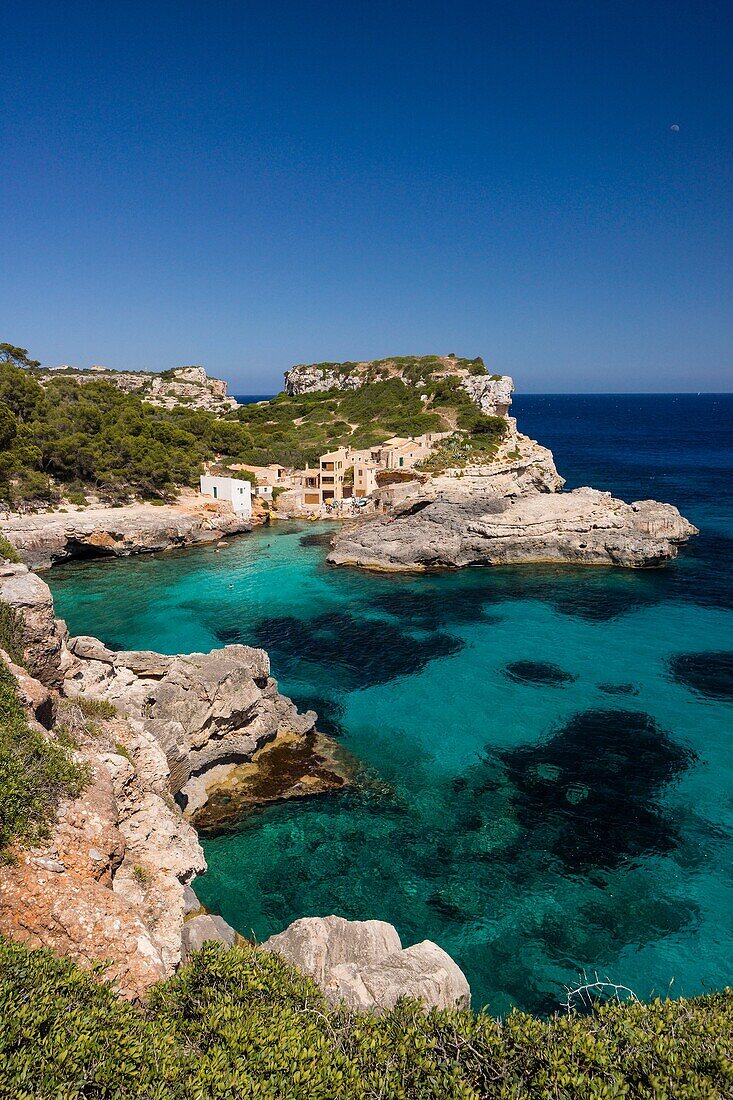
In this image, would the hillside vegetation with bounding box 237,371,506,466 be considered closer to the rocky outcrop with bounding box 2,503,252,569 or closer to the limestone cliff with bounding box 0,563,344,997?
the rocky outcrop with bounding box 2,503,252,569

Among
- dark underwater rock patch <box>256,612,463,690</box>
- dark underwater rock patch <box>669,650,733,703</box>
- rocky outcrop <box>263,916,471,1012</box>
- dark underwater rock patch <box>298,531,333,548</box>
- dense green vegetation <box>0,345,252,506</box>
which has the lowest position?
dark underwater rock patch <box>669,650,733,703</box>

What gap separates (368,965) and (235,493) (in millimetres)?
48928

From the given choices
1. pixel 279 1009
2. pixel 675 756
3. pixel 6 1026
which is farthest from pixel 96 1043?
pixel 675 756

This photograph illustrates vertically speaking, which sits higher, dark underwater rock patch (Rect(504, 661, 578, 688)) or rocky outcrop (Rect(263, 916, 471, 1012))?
rocky outcrop (Rect(263, 916, 471, 1012))

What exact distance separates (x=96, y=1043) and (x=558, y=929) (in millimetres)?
11282

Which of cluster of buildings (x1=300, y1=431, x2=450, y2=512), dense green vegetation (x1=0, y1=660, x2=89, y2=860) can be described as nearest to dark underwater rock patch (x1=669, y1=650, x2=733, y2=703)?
dense green vegetation (x1=0, y1=660, x2=89, y2=860)

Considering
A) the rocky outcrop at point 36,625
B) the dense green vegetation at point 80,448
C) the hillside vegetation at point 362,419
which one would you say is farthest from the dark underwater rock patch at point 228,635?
the hillside vegetation at point 362,419

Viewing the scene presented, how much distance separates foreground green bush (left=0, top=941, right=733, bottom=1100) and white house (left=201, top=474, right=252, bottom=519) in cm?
4955

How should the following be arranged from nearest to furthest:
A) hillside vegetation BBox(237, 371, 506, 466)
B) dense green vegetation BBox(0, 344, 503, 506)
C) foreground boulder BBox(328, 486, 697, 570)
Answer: foreground boulder BBox(328, 486, 697, 570) → dense green vegetation BBox(0, 344, 503, 506) → hillside vegetation BBox(237, 371, 506, 466)

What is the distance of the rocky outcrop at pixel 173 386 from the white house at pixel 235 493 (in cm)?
5557

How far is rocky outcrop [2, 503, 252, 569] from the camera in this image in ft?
137

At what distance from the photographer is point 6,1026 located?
6.09m

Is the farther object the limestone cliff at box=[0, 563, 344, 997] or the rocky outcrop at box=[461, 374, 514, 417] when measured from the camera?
the rocky outcrop at box=[461, 374, 514, 417]

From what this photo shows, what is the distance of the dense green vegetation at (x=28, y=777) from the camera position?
930 cm
